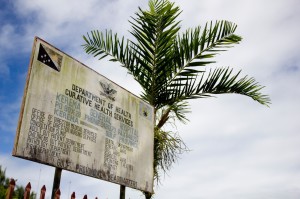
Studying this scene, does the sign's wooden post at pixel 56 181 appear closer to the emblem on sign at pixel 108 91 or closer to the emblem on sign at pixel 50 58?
the emblem on sign at pixel 50 58

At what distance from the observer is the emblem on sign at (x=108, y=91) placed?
19.1 ft

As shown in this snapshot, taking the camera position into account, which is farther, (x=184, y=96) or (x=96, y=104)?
(x=184, y=96)

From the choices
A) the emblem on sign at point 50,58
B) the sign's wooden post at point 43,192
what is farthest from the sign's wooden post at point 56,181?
the emblem on sign at point 50,58

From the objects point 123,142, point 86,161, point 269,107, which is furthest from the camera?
point 269,107

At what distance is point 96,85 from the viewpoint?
18.8 ft

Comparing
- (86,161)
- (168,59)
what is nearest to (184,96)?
(168,59)

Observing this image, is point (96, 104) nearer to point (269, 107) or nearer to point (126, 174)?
point (126, 174)

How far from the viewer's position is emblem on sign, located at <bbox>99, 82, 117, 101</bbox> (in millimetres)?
5836

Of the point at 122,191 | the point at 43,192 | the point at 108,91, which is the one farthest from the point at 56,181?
the point at 108,91

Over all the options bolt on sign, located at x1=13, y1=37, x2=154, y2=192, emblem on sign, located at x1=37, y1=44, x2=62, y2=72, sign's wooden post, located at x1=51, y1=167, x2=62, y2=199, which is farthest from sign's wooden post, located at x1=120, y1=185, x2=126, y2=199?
emblem on sign, located at x1=37, y1=44, x2=62, y2=72

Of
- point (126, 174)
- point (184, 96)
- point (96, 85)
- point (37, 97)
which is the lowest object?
point (126, 174)

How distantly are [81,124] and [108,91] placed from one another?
3.03 feet

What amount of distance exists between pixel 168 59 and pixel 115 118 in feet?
7.18

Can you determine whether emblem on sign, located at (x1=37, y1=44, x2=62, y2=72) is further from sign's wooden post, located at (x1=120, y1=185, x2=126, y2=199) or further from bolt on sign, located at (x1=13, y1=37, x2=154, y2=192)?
sign's wooden post, located at (x1=120, y1=185, x2=126, y2=199)
